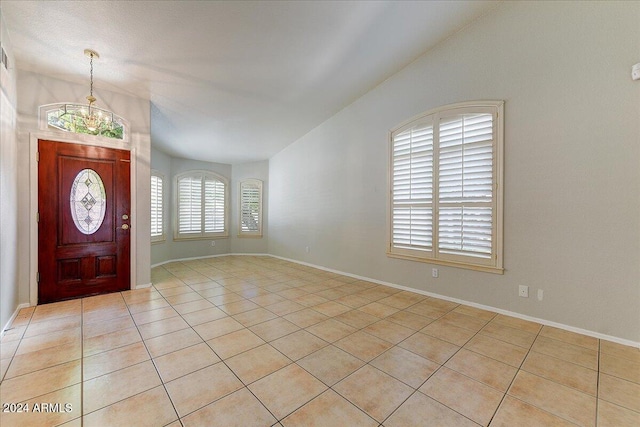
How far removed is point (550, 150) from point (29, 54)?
5.86m

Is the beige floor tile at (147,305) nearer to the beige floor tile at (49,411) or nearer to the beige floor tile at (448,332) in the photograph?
the beige floor tile at (49,411)

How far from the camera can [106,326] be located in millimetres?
2748

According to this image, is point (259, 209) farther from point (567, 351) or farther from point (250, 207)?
point (567, 351)

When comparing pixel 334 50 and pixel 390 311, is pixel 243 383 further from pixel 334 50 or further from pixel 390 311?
pixel 334 50

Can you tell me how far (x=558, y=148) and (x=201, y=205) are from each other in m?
7.17

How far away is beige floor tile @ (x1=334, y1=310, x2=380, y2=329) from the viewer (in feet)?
9.29

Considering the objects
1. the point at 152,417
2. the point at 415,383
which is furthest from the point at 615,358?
the point at 152,417

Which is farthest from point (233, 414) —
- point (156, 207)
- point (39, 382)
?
point (156, 207)

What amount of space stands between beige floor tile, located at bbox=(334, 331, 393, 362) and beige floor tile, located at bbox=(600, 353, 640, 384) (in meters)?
1.66

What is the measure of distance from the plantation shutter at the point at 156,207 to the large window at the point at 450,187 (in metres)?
5.12

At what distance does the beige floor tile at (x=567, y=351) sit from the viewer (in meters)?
2.15

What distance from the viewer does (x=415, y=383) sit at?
1854 millimetres

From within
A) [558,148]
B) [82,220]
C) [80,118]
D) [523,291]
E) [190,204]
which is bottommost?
[523,291]

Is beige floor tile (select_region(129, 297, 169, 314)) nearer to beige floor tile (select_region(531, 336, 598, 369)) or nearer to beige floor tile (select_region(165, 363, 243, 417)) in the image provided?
beige floor tile (select_region(165, 363, 243, 417))
